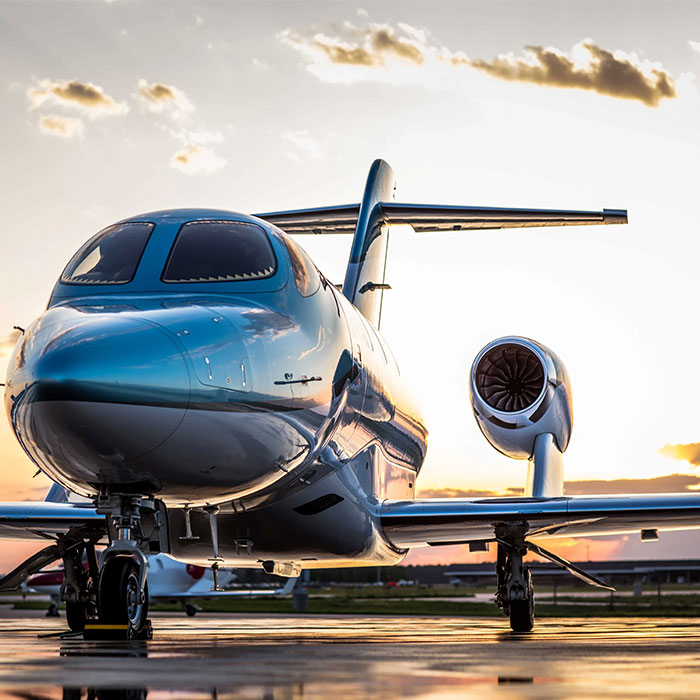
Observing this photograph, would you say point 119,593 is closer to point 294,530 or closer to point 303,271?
point 294,530

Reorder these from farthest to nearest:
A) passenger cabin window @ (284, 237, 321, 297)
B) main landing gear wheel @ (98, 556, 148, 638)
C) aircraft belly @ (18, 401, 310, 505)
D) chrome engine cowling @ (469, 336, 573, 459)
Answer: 1. chrome engine cowling @ (469, 336, 573, 459)
2. passenger cabin window @ (284, 237, 321, 297)
3. main landing gear wheel @ (98, 556, 148, 638)
4. aircraft belly @ (18, 401, 310, 505)

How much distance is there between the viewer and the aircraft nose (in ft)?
25.4

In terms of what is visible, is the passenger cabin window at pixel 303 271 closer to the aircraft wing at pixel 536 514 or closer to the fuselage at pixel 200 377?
the fuselage at pixel 200 377

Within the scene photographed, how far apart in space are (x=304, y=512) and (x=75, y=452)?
396cm

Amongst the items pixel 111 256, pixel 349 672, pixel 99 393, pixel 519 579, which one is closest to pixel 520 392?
pixel 519 579

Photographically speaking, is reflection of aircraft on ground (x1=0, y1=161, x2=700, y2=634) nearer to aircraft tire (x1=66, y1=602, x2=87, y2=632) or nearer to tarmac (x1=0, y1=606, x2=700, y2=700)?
aircraft tire (x1=66, y1=602, x2=87, y2=632)

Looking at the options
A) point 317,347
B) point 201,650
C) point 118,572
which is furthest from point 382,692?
point 317,347

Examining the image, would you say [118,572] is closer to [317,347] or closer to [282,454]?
[282,454]

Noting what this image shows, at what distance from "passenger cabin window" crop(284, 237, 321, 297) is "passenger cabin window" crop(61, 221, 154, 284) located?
134 cm

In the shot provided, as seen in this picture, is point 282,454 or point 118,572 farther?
point 282,454

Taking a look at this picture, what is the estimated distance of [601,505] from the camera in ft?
43.2

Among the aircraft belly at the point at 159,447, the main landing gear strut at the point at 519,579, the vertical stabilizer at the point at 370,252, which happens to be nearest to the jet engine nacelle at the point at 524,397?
the main landing gear strut at the point at 519,579

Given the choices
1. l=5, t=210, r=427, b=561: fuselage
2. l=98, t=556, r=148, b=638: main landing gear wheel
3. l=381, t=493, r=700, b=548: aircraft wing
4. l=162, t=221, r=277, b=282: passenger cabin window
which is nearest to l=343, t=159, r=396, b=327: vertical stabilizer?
l=381, t=493, r=700, b=548: aircraft wing

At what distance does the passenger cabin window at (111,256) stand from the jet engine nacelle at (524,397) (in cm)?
714
